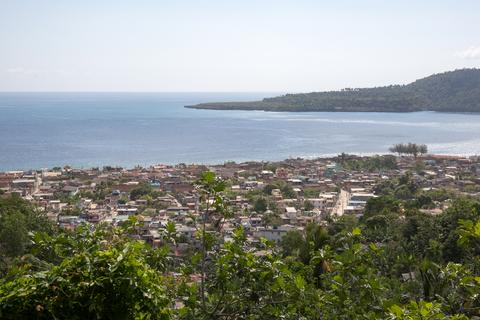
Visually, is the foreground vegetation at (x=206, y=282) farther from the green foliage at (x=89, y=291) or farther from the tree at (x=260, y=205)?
the tree at (x=260, y=205)

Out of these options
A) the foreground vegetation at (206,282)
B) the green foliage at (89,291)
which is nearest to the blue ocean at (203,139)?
the foreground vegetation at (206,282)

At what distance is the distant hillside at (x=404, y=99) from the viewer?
95.4 m

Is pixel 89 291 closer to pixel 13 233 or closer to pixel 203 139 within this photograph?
pixel 13 233

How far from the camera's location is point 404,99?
98.9 m

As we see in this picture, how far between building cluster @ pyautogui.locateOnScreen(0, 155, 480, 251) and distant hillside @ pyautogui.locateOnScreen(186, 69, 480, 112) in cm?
5918

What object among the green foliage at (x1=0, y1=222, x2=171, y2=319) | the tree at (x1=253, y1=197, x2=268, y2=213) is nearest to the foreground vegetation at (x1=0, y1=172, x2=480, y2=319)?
the green foliage at (x1=0, y1=222, x2=171, y2=319)

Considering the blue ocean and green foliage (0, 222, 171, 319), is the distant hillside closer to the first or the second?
the blue ocean

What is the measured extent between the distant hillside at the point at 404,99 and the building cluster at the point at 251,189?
5918 cm

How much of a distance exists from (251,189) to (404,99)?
254 feet

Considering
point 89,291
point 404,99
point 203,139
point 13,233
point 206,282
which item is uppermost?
point 404,99

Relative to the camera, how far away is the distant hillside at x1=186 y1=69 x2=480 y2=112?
9544cm

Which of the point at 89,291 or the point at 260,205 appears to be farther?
the point at 260,205

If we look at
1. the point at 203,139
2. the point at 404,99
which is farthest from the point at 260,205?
the point at 404,99

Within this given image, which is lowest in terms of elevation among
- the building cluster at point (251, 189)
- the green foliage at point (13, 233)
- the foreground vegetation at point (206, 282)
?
the building cluster at point (251, 189)
